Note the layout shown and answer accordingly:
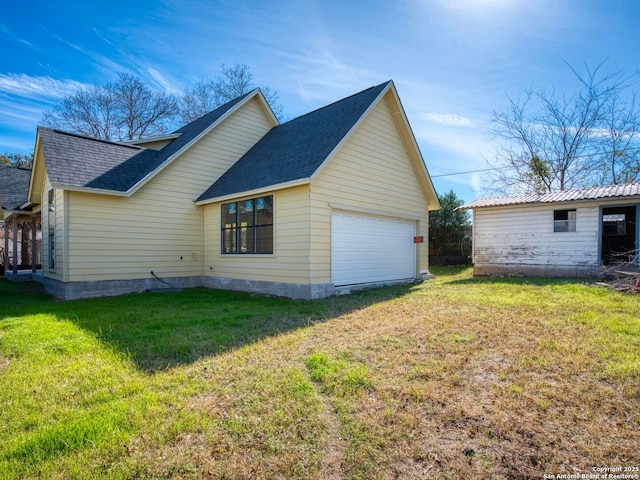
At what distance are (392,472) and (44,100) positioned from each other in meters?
29.3

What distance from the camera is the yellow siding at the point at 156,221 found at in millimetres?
9570

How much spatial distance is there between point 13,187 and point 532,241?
22.4m

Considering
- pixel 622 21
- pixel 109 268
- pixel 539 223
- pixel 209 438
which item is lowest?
pixel 209 438

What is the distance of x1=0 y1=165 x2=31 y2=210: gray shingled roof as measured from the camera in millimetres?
14266

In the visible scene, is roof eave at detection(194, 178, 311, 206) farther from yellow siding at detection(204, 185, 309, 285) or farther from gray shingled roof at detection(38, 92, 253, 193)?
gray shingled roof at detection(38, 92, 253, 193)

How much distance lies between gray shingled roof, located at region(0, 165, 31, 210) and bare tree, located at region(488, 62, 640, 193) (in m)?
26.4

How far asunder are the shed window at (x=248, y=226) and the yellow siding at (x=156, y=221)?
1493mm

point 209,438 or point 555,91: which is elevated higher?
point 555,91

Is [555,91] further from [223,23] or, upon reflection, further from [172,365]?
[172,365]

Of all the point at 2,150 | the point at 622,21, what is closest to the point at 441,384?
the point at 622,21

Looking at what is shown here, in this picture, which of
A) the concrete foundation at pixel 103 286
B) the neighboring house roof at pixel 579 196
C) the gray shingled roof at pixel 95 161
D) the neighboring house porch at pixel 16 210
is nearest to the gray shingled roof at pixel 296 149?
the gray shingled roof at pixel 95 161

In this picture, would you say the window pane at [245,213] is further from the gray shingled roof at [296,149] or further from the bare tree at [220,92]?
the bare tree at [220,92]

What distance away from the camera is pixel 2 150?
31.5m
